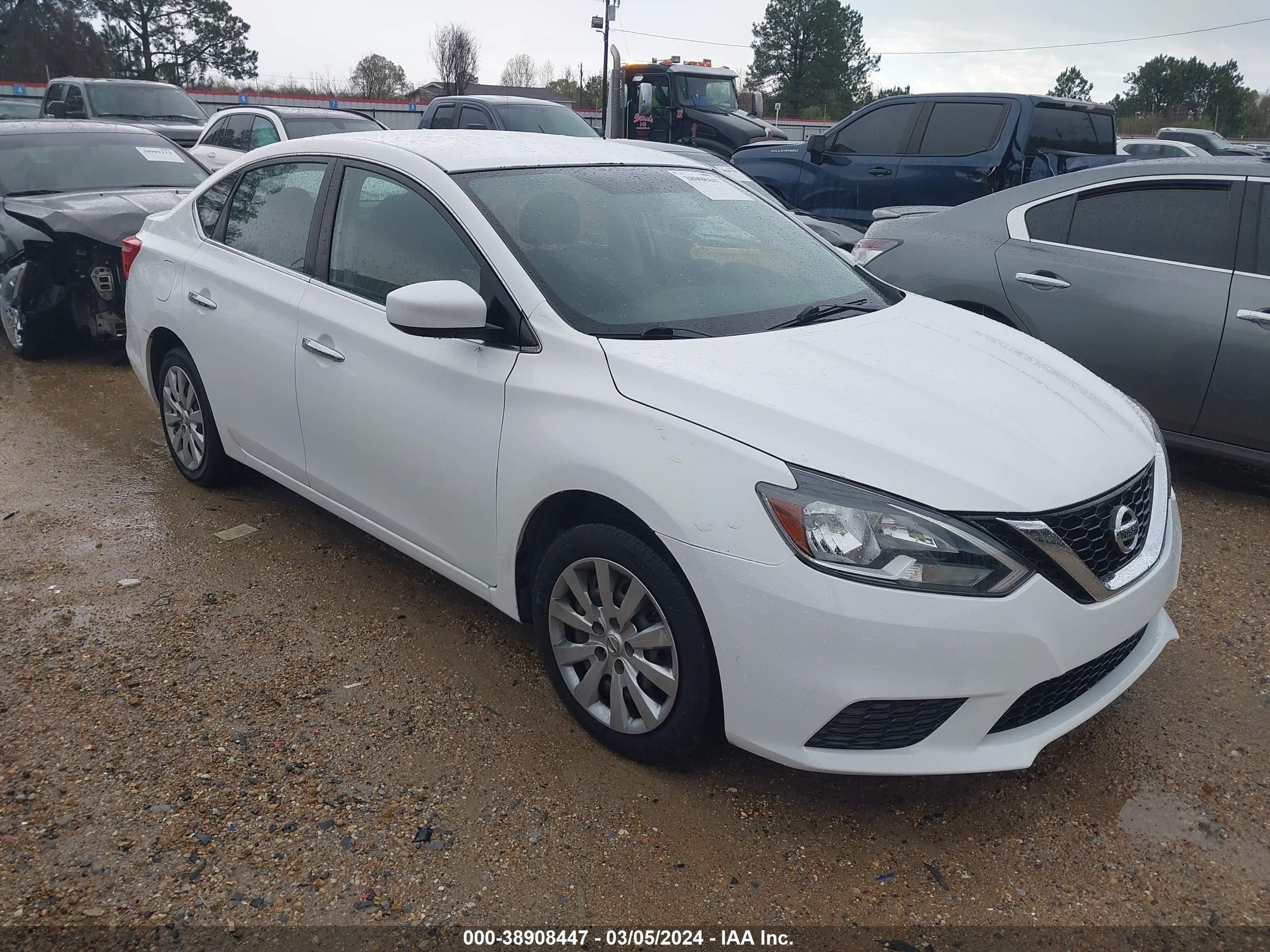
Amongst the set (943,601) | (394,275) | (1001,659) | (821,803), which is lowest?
(821,803)

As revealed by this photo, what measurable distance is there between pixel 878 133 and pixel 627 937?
9.00 m

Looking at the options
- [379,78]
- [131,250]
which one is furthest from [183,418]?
[379,78]

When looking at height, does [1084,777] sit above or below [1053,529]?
below

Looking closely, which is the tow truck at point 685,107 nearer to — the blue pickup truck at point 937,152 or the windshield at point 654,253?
the blue pickup truck at point 937,152

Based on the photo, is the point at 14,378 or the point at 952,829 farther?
the point at 14,378

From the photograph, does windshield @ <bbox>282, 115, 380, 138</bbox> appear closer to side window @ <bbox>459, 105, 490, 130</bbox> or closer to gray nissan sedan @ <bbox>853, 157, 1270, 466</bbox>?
side window @ <bbox>459, 105, 490, 130</bbox>

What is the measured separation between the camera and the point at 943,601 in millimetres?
2223

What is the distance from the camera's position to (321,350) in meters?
3.50

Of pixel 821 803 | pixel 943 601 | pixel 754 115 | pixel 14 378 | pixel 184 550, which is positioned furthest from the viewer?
pixel 754 115

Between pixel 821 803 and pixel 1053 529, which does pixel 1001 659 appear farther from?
pixel 821 803

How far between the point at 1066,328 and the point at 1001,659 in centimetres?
324

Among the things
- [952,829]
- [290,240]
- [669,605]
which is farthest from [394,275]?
[952,829]

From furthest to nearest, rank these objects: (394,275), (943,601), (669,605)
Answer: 1. (394,275)
2. (669,605)
3. (943,601)

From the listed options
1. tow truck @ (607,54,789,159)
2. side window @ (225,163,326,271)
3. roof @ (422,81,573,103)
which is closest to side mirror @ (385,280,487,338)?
side window @ (225,163,326,271)
